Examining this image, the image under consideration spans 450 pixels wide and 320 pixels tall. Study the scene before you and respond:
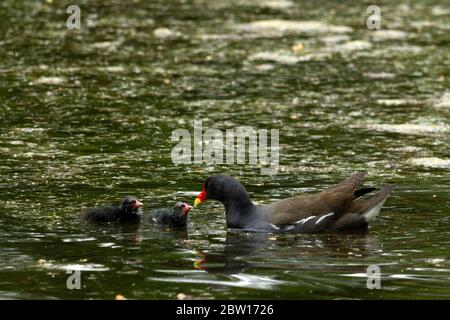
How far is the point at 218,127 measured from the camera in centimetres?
1353

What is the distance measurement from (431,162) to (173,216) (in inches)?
143

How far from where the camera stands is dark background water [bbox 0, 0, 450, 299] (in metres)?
8.20

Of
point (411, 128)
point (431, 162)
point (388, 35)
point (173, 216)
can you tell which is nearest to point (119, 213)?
point (173, 216)

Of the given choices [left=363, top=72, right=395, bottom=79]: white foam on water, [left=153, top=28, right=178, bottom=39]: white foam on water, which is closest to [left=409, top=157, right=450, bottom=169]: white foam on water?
[left=363, top=72, right=395, bottom=79]: white foam on water

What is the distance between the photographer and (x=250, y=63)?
57.1ft

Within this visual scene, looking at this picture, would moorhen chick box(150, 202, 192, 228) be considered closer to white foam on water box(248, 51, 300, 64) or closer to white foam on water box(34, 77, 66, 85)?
white foam on water box(34, 77, 66, 85)

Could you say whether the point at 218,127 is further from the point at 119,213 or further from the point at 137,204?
the point at 119,213

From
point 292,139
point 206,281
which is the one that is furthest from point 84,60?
point 206,281

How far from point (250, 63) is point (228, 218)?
8039 mm

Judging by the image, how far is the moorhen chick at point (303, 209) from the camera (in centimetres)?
952

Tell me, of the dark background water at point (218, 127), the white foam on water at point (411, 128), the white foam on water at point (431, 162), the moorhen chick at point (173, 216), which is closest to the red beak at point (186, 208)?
the moorhen chick at point (173, 216)

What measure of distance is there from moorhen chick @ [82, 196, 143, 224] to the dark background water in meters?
0.16

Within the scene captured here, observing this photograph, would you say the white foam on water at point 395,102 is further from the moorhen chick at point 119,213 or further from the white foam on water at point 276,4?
the white foam on water at point 276,4

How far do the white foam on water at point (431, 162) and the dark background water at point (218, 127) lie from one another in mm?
27
